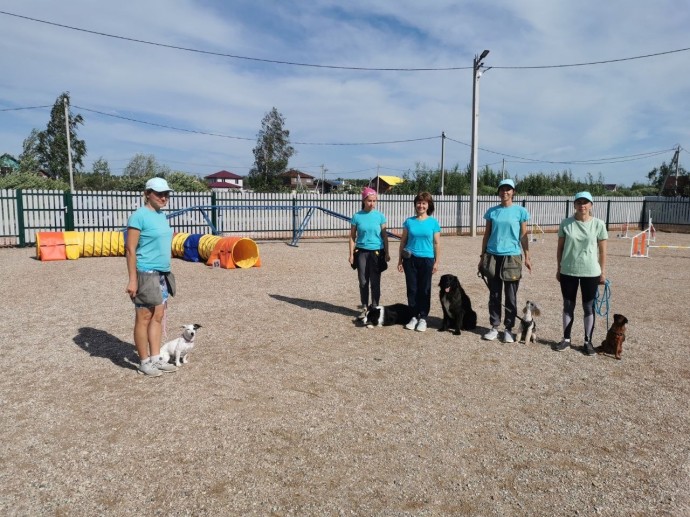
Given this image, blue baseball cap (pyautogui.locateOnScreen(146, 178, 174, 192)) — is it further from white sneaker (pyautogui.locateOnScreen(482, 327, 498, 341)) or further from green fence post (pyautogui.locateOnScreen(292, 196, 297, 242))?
green fence post (pyautogui.locateOnScreen(292, 196, 297, 242))

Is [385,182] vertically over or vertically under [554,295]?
over

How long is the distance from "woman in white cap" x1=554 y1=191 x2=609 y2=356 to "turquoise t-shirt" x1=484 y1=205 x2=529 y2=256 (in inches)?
17.0

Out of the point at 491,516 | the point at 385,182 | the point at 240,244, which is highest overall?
the point at 385,182

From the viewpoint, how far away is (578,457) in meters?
3.07

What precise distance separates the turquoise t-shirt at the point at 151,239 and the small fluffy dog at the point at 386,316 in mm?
2791

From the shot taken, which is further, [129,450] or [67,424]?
[67,424]

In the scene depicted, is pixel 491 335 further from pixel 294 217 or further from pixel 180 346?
pixel 294 217

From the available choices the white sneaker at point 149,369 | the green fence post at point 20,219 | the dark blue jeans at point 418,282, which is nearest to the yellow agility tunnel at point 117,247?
the green fence post at point 20,219

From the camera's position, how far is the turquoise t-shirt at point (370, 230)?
593 centimetres

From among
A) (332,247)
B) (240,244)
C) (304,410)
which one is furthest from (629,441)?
(332,247)

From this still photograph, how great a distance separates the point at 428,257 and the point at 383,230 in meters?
0.72

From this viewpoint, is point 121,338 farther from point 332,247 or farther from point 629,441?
point 332,247

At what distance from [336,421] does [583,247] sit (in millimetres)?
3089

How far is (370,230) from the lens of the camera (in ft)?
19.5
